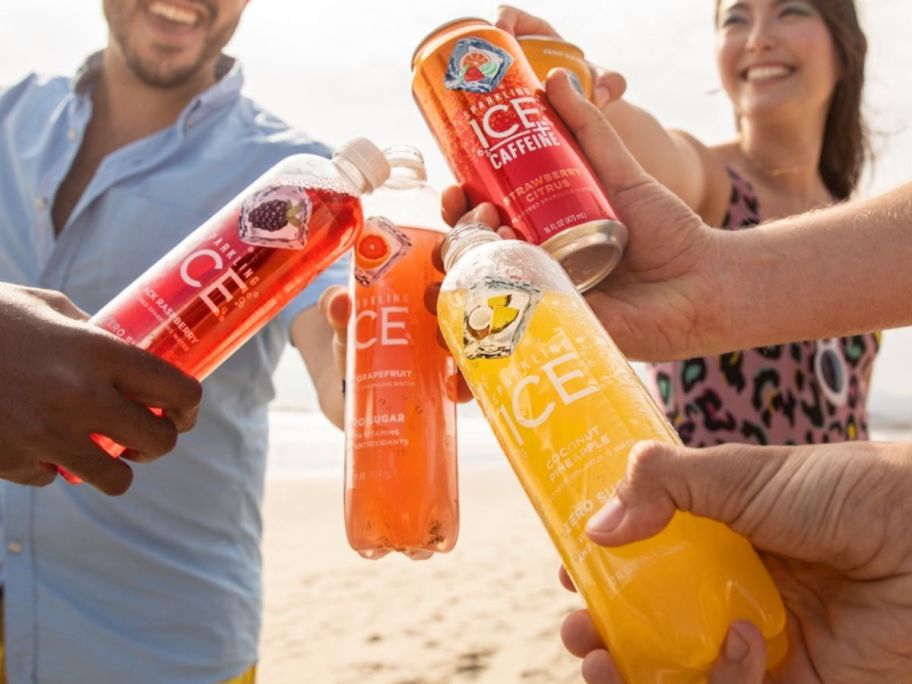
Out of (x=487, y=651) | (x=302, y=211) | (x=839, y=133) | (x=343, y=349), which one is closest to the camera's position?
(x=302, y=211)

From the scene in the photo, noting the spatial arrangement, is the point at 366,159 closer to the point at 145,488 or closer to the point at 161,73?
the point at 145,488

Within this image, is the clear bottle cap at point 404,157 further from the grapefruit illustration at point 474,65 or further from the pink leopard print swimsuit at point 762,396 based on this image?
the pink leopard print swimsuit at point 762,396

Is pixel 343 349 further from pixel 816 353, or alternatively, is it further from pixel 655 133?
pixel 816 353

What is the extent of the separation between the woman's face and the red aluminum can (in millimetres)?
1161

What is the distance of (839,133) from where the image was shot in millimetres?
2391

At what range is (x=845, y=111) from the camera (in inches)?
93.4

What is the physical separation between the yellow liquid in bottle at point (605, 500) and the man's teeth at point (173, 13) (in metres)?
1.42

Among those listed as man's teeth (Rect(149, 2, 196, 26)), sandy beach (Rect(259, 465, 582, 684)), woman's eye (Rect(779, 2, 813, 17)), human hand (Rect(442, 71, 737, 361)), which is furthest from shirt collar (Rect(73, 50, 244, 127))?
sandy beach (Rect(259, 465, 582, 684))

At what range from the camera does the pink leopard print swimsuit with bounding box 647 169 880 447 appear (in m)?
1.92

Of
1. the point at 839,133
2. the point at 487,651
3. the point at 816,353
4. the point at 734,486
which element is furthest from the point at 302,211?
the point at 487,651

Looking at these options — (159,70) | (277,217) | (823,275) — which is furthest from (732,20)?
(277,217)

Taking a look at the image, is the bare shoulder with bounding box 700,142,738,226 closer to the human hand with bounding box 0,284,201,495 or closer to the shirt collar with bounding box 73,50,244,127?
the shirt collar with bounding box 73,50,244,127

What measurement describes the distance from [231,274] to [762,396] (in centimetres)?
127

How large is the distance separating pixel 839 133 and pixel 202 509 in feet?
6.11
